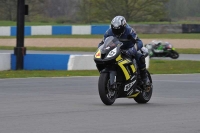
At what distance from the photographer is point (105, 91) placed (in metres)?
9.80

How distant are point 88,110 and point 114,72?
838 millimetres

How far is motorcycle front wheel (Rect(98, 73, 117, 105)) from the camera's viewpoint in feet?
31.9

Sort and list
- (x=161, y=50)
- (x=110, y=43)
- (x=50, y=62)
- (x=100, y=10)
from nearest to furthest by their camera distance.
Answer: (x=110, y=43) < (x=50, y=62) < (x=161, y=50) < (x=100, y=10)

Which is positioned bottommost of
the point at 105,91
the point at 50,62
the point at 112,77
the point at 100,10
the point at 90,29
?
the point at 90,29

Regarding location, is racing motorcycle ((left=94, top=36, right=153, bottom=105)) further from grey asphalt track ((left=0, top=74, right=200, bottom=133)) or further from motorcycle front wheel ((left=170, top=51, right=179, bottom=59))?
motorcycle front wheel ((left=170, top=51, right=179, bottom=59))

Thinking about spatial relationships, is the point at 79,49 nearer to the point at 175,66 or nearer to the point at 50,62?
the point at 175,66

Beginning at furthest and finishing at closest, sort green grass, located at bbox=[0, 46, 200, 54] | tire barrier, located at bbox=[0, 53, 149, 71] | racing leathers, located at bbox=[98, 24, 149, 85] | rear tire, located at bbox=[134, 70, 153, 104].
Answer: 1. green grass, located at bbox=[0, 46, 200, 54]
2. tire barrier, located at bbox=[0, 53, 149, 71]
3. rear tire, located at bbox=[134, 70, 153, 104]
4. racing leathers, located at bbox=[98, 24, 149, 85]

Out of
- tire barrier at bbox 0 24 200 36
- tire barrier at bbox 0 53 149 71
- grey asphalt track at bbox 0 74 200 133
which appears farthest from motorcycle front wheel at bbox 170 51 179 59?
grey asphalt track at bbox 0 74 200 133

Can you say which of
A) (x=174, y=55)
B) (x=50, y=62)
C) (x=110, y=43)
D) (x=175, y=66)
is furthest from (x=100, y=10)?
(x=110, y=43)

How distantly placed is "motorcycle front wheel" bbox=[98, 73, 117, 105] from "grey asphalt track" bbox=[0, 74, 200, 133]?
0.38ft

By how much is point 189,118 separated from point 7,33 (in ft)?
114

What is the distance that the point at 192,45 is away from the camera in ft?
114

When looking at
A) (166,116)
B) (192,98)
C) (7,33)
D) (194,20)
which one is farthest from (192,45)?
(166,116)

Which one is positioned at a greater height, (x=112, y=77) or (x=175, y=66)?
(x=112, y=77)
